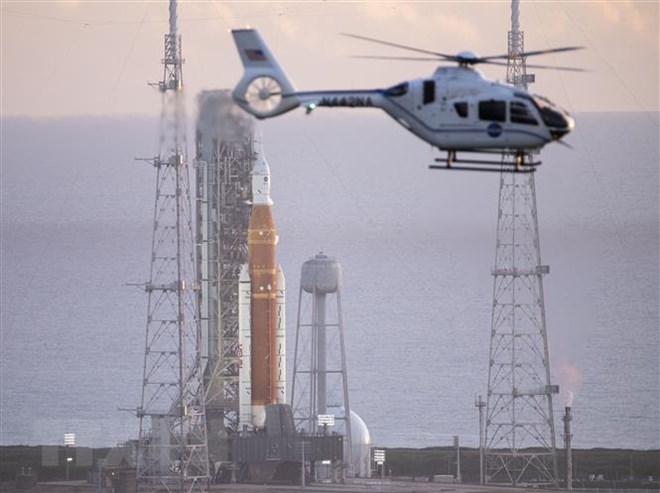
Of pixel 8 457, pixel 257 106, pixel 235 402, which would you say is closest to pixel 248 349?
pixel 235 402

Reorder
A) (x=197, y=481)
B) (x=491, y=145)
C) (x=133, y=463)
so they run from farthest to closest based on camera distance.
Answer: (x=133, y=463)
(x=197, y=481)
(x=491, y=145)

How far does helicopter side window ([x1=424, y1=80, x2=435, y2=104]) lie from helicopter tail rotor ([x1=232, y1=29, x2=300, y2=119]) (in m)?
4.83

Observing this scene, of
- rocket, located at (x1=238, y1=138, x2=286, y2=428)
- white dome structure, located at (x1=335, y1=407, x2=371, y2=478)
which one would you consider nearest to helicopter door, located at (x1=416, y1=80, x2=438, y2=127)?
rocket, located at (x1=238, y1=138, x2=286, y2=428)

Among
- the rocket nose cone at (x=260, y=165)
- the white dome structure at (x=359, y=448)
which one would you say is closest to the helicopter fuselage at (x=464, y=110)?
the rocket nose cone at (x=260, y=165)

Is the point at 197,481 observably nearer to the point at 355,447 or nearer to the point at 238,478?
the point at 238,478

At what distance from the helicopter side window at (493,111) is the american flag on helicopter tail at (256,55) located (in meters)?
9.25

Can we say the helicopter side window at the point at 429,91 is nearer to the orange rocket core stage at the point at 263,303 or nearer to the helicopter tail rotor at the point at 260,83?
the helicopter tail rotor at the point at 260,83

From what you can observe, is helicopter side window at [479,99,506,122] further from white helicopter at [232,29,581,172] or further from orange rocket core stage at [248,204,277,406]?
orange rocket core stage at [248,204,277,406]

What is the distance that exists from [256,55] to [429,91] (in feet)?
24.6

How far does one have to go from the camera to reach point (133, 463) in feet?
503

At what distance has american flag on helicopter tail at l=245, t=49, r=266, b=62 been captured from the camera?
3285 inches

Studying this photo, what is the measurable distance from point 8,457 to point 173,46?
69.4 m

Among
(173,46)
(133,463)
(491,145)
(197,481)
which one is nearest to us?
(491,145)

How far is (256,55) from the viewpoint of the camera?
8356 centimetres
